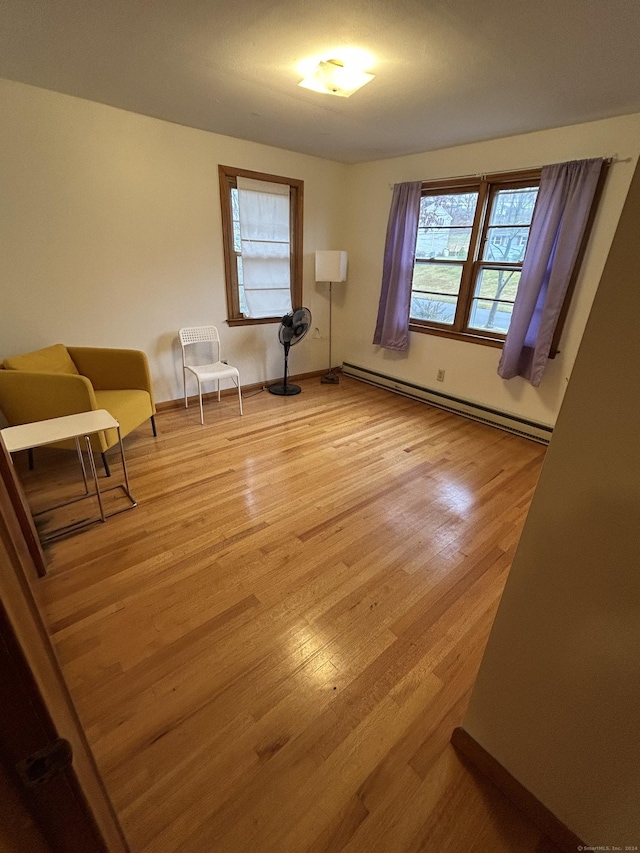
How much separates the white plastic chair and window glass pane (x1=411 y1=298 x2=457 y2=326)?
2.02m

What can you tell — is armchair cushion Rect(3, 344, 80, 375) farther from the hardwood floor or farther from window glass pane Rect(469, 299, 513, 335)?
window glass pane Rect(469, 299, 513, 335)

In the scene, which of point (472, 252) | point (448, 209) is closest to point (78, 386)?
point (472, 252)

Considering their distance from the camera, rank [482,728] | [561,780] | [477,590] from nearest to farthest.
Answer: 1. [561,780]
2. [482,728]
3. [477,590]

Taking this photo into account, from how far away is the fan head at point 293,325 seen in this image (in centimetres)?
388

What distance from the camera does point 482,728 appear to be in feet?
3.74

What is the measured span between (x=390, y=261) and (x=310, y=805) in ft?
13.5

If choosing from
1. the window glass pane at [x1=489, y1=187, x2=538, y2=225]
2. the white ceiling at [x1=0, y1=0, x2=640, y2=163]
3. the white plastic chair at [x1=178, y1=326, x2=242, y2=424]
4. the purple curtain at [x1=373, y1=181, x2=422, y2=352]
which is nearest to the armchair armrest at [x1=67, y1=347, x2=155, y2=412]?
the white plastic chair at [x1=178, y1=326, x2=242, y2=424]

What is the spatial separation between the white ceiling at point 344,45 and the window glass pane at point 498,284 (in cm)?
101

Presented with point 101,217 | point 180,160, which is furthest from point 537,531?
point 180,160

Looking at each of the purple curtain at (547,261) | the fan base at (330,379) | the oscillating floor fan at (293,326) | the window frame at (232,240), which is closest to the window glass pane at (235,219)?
the window frame at (232,240)

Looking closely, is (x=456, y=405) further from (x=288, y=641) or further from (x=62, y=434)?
(x=62, y=434)

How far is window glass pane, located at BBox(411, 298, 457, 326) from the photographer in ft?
12.4

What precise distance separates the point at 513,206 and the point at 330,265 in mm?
1803

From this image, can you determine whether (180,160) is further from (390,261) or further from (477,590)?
(477,590)
